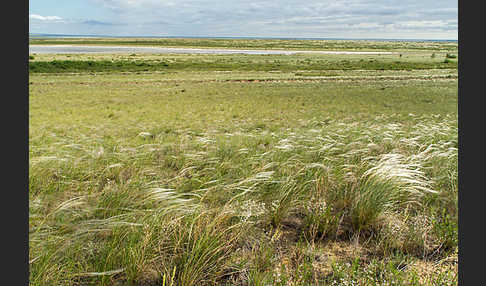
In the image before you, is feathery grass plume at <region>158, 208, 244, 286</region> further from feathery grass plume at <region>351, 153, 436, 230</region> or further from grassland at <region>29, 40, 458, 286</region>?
feathery grass plume at <region>351, 153, 436, 230</region>

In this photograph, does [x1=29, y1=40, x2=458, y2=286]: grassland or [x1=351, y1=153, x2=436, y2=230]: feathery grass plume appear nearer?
[x1=29, y1=40, x2=458, y2=286]: grassland

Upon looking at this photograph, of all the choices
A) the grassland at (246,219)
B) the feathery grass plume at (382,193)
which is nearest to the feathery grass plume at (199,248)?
the grassland at (246,219)

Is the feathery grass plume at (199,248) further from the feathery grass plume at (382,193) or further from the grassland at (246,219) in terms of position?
the feathery grass plume at (382,193)

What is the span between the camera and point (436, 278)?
84.2 inches

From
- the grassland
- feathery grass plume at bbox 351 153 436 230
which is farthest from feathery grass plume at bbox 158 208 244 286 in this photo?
feathery grass plume at bbox 351 153 436 230

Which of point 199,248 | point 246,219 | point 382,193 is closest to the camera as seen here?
point 199,248

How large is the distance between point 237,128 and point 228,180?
6.75 meters

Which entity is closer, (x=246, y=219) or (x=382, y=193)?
(x=246, y=219)

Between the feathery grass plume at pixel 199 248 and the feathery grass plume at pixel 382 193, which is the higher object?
the feathery grass plume at pixel 382 193

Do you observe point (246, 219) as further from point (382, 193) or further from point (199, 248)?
point (382, 193)

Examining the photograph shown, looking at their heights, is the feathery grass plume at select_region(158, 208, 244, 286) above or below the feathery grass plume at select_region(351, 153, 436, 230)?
below

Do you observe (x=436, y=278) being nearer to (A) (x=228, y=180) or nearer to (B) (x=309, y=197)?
(B) (x=309, y=197)

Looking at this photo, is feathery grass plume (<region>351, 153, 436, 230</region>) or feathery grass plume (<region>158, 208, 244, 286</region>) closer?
feathery grass plume (<region>158, 208, 244, 286</region>)

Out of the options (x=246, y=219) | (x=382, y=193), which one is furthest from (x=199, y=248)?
(x=382, y=193)
